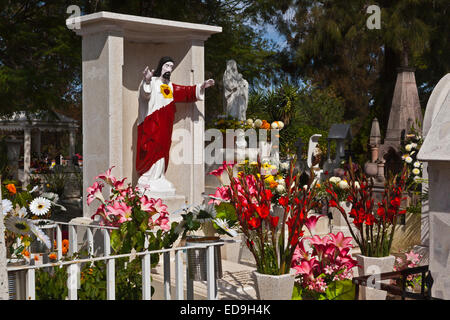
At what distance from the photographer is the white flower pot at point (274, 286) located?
3.80m

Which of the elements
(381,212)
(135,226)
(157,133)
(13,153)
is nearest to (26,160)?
(13,153)

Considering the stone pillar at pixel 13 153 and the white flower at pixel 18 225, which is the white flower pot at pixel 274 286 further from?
the stone pillar at pixel 13 153

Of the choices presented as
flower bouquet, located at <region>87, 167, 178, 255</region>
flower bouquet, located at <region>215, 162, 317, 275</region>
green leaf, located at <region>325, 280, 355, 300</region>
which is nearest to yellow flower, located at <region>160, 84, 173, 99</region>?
flower bouquet, located at <region>87, 167, 178, 255</region>

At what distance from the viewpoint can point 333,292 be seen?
157 inches

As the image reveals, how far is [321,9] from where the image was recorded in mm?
16672

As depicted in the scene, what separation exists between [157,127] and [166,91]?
0.48 metres

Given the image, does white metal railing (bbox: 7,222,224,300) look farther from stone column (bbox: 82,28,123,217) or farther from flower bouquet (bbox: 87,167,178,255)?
stone column (bbox: 82,28,123,217)

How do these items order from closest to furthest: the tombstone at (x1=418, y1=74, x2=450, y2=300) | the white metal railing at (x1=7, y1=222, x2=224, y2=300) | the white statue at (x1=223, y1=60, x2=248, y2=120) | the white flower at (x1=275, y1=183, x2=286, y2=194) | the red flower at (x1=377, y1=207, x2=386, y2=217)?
the white metal railing at (x1=7, y1=222, x2=224, y2=300)
the tombstone at (x1=418, y1=74, x2=450, y2=300)
the red flower at (x1=377, y1=207, x2=386, y2=217)
the white flower at (x1=275, y1=183, x2=286, y2=194)
the white statue at (x1=223, y1=60, x2=248, y2=120)

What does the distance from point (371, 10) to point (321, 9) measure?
92.3 inches

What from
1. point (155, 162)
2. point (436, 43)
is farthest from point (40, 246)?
point (436, 43)

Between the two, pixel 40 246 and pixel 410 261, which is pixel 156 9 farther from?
pixel 410 261

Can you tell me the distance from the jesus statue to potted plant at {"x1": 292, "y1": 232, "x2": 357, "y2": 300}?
11.7 feet

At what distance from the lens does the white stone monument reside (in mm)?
6926

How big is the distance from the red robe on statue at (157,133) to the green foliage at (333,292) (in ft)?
12.5
